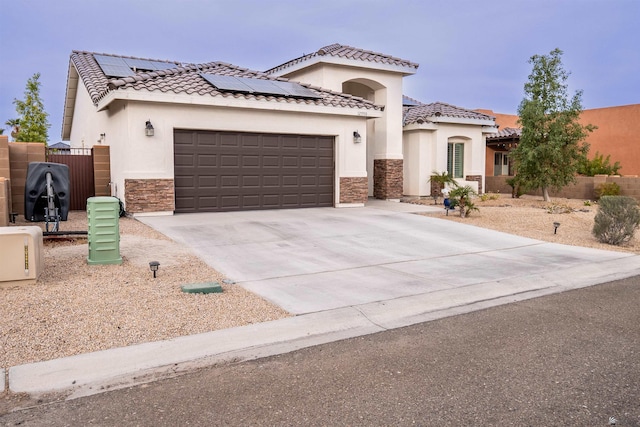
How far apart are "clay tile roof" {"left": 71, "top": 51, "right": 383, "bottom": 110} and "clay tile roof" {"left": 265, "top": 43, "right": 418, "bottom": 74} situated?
182 centimetres

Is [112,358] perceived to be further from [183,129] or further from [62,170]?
[183,129]

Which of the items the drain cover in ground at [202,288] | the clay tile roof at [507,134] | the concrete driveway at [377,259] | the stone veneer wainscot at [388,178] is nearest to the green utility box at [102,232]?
the concrete driveway at [377,259]

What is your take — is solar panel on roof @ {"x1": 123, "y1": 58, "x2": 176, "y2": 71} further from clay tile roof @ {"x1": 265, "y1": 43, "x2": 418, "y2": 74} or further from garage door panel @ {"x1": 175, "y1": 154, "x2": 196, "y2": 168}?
garage door panel @ {"x1": 175, "y1": 154, "x2": 196, "y2": 168}

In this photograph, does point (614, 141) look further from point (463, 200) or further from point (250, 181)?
point (250, 181)

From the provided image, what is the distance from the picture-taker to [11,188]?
14.4 metres

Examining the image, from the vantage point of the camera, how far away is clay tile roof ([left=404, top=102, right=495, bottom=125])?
75.9ft

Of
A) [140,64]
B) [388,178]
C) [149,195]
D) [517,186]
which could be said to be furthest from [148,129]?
[517,186]

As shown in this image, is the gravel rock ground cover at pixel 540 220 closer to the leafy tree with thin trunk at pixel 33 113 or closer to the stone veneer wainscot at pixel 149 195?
the stone veneer wainscot at pixel 149 195

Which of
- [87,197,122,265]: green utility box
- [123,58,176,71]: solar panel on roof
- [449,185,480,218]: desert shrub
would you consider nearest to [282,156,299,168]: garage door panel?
[449,185,480,218]: desert shrub

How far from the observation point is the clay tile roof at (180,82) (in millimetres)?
14820

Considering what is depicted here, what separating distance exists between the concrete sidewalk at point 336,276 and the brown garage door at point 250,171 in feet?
3.02

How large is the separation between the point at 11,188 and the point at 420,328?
505 inches

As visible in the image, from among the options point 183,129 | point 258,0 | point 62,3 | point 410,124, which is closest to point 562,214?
point 410,124

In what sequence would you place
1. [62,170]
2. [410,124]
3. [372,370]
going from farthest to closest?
[410,124] < [62,170] < [372,370]
